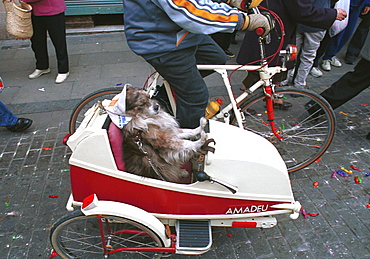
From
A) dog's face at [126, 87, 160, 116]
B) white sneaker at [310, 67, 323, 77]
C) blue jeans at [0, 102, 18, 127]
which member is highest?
dog's face at [126, 87, 160, 116]

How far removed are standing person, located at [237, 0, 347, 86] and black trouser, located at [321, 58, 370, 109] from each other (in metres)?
0.70

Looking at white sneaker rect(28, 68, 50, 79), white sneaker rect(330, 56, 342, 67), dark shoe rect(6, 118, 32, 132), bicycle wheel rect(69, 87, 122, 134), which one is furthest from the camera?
white sneaker rect(330, 56, 342, 67)

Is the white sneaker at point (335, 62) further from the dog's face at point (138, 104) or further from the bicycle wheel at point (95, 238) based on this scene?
the bicycle wheel at point (95, 238)

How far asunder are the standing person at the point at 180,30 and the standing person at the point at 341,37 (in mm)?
3986

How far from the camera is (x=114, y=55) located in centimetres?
632

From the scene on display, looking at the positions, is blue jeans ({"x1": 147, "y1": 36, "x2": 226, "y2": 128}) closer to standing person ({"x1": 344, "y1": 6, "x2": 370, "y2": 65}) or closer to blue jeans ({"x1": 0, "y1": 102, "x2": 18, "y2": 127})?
blue jeans ({"x1": 0, "y1": 102, "x2": 18, "y2": 127})

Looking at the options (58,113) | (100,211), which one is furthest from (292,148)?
(58,113)

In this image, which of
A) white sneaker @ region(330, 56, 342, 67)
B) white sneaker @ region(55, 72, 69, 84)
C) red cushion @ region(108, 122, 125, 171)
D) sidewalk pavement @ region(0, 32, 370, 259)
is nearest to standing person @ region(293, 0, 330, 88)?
sidewalk pavement @ region(0, 32, 370, 259)

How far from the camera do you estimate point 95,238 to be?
8.00 feet

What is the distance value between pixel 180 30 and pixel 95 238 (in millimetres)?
1776

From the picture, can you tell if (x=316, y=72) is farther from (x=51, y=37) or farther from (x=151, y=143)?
(x=51, y=37)

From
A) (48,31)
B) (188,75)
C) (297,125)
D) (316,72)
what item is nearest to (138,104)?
(188,75)

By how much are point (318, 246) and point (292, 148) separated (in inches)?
51.9

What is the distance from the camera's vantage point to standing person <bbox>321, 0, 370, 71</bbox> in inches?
211
